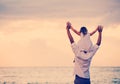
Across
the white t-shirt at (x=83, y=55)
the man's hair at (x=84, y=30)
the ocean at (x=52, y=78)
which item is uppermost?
the man's hair at (x=84, y=30)

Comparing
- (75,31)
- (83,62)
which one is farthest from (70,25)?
(83,62)

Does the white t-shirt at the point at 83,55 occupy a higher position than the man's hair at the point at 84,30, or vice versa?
the man's hair at the point at 84,30

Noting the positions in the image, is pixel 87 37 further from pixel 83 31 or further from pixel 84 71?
pixel 84 71

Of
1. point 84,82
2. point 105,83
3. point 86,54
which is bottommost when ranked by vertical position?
point 105,83

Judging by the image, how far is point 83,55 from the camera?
6719 millimetres

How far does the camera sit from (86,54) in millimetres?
6746

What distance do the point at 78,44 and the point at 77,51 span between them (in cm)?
11

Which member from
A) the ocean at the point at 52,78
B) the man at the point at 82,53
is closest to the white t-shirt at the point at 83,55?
the man at the point at 82,53

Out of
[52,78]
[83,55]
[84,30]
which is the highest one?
[84,30]

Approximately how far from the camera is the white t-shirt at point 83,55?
22.1 feet

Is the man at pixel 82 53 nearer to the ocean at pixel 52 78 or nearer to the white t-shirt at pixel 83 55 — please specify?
the white t-shirt at pixel 83 55

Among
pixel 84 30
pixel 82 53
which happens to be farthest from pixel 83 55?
pixel 84 30

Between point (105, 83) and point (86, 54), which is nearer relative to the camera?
point (86, 54)

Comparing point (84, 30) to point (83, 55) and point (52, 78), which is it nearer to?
point (83, 55)
